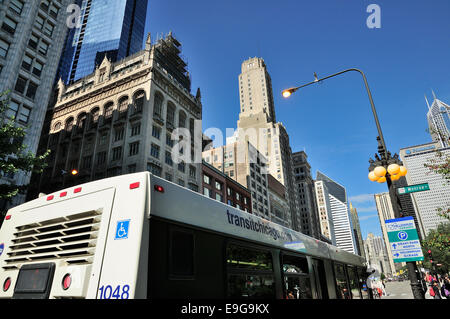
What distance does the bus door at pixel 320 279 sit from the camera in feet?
25.5

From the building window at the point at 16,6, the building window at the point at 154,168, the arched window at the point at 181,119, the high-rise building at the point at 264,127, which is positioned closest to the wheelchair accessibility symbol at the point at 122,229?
the building window at the point at 154,168

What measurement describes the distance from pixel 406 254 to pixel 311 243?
2358mm

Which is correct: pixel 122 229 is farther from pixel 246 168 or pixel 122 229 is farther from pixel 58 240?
pixel 246 168

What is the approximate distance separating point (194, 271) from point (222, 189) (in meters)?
56.8

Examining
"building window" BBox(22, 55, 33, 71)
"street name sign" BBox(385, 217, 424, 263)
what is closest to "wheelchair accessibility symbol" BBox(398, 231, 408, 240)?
"street name sign" BBox(385, 217, 424, 263)

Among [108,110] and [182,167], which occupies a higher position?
[108,110]

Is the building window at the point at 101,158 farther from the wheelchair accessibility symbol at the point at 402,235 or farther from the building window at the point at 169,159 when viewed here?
the wheelchair accessibility symbol at the point at 402,235

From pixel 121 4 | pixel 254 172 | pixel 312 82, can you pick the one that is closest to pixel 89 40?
pixel 121 4

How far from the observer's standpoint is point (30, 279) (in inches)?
162

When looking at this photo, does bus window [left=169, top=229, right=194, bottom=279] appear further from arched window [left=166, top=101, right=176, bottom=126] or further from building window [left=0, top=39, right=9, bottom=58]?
arched window [left=166, top=101, right=176, bottom=126]

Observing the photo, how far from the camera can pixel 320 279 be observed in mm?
8164

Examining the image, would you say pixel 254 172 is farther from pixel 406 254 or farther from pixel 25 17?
pixel 406 254

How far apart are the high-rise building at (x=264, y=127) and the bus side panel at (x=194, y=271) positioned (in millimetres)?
90428

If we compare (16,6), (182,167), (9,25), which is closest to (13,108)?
(9,25)
